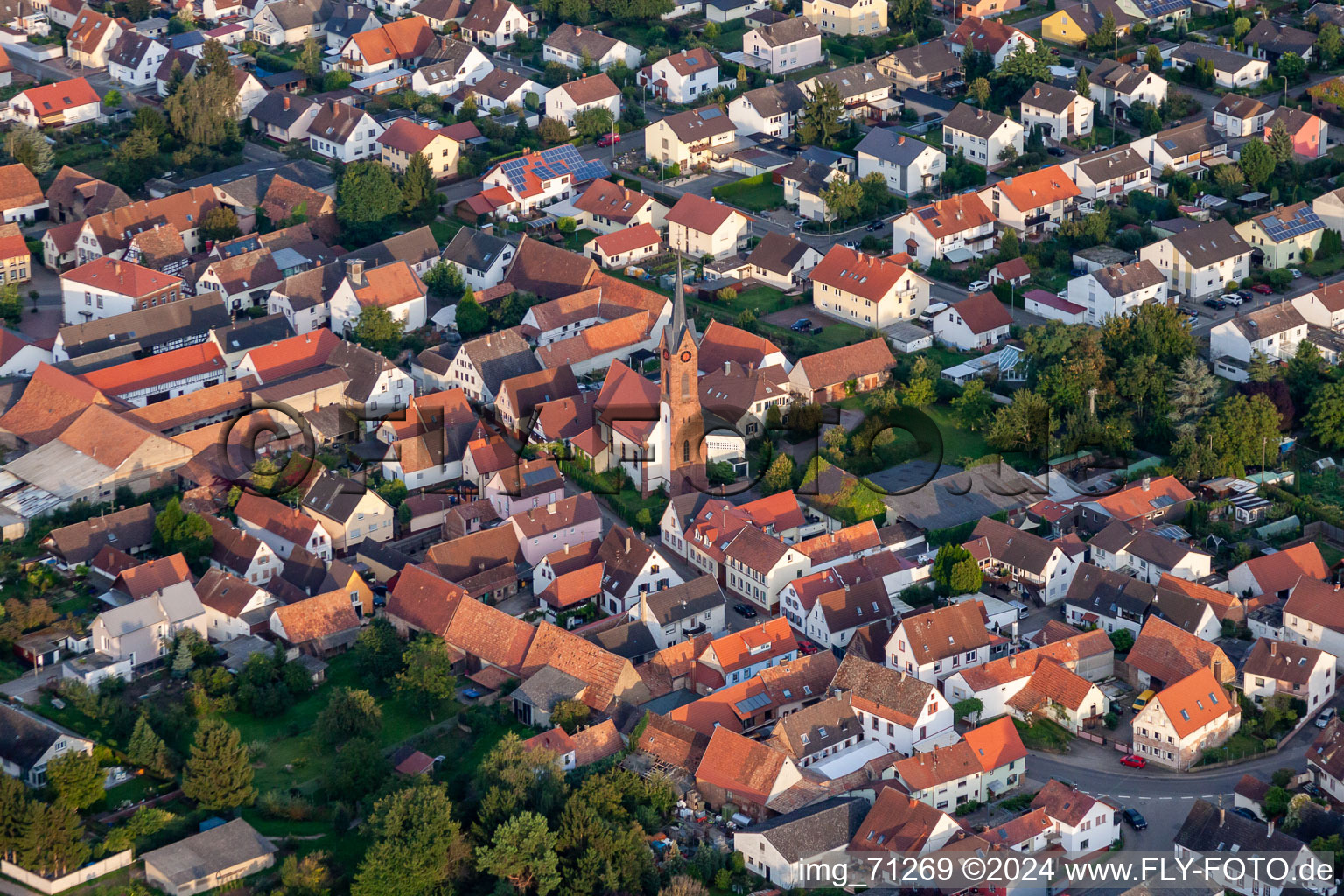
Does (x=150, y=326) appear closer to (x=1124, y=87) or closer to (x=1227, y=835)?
(x=1227, y=835)

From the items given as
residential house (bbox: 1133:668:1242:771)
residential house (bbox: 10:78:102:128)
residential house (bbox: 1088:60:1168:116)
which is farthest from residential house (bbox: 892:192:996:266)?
residential house (bbox: 10:78:102:128)

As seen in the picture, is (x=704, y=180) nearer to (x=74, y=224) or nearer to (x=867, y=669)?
(x=74, y=224)

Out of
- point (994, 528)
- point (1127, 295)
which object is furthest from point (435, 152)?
point (994, 528)

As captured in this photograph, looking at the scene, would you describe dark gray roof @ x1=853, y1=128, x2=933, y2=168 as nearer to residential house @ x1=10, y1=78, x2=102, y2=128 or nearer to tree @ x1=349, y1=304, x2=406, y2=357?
tree @ x1=349, y1=304, x2=406, y2=357

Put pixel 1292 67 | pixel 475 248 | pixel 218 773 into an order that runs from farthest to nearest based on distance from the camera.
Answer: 1. pixel 1292 67
2. pixel 475 248
3. pixel 218 773

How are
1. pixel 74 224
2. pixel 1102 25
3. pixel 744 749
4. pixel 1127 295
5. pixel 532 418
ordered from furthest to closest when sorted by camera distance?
pixel 1102 25
pixel 74 224
pixel 1127 295
pixel 532 418
pixel 744 749

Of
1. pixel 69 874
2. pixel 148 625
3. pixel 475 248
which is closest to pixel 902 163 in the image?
pixel 475 248
